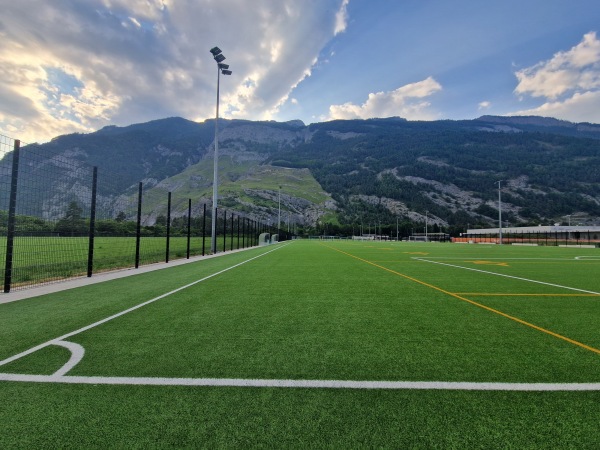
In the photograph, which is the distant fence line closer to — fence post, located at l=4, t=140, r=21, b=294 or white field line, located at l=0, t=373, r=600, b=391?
fence post, located at l=4, t=140, r=21, b=294

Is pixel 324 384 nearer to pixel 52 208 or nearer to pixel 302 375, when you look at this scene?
pixel 302 375

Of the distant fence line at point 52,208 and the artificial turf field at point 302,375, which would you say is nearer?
the artificial turf field at point 302,375

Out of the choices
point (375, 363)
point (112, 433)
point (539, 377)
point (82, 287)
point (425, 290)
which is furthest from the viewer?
point (82, 287)

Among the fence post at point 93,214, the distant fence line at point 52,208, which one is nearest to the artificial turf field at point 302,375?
the distant fence line at point 52,208

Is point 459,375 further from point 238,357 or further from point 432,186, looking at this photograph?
point 432,186

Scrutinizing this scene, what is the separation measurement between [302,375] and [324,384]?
233 millimetres

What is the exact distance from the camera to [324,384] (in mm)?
2439

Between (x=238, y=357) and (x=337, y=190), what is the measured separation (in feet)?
641

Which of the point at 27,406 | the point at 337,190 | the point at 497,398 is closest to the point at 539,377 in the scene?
the point at 497,398

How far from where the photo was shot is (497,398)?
88.3 inches

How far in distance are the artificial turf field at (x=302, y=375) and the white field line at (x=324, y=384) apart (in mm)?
16

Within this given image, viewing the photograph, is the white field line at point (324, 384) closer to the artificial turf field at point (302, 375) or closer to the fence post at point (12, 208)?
the artificial turf field at point (302, 375)

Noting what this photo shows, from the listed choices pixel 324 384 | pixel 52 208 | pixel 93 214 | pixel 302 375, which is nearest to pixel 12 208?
pixel 52 208

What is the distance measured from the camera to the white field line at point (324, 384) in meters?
2.39
